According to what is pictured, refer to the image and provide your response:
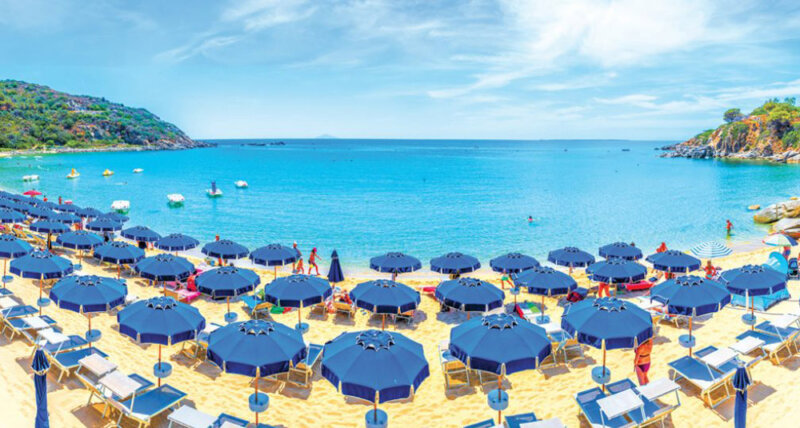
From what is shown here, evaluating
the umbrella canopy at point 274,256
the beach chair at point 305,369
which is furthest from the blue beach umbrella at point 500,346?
the umbrella canopy at point 274,256

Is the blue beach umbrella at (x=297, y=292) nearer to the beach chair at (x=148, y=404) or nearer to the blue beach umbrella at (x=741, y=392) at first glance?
the beach chair at (x=148, y=404)

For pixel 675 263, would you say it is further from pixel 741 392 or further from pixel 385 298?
A: pixel 385 298

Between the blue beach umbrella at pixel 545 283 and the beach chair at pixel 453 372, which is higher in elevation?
the blue beach umbrella at pixel 545 283

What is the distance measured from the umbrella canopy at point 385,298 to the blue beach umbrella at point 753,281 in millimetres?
8501

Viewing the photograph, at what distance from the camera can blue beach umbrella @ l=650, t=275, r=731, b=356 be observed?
10852mm

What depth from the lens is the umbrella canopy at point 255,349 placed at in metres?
7.97

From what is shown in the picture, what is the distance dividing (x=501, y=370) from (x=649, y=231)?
29.8m

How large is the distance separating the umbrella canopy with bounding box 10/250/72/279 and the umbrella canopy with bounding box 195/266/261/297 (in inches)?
165

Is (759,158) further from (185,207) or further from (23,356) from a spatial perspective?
(23,356)

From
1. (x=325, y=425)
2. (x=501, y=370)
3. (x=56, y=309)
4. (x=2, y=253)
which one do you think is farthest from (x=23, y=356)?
(x=501, y=370)

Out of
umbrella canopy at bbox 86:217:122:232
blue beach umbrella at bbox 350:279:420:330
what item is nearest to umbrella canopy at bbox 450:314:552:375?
blue beach umbrella at bbox 350:279:420:330

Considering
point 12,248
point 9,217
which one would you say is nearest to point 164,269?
point 12,248

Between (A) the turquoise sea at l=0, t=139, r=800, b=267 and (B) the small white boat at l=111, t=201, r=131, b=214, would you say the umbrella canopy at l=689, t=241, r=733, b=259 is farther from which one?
(B) the small white boat at l=111, t=201, r=131, b=214

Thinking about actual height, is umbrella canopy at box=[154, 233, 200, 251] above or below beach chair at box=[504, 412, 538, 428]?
above
